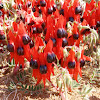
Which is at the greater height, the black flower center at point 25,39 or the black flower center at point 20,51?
the black flower center at point 25,39

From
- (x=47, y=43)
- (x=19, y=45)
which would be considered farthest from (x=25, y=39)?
(x=47, y=43)

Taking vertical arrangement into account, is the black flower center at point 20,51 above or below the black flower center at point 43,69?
above

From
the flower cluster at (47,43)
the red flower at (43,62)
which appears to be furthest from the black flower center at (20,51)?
the red flower at (43,62)

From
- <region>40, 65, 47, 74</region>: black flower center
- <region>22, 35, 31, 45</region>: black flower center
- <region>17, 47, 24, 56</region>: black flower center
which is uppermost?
<region>22, 35, 31, 45</region>: black flower center

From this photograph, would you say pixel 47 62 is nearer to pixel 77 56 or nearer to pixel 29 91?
pixel 77 56

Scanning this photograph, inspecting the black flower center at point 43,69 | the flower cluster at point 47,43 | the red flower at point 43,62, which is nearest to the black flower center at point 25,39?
the flower cluster at point 47,43

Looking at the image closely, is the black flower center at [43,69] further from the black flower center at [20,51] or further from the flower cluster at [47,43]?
the black flower center at [20,51]

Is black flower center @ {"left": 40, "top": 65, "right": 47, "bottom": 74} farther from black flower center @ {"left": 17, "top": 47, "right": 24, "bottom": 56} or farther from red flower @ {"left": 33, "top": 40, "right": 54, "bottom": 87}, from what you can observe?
black flower center @ {"left": 17, "top": 47, "right": 24, "bottom": 56}

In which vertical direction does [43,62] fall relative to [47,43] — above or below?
below

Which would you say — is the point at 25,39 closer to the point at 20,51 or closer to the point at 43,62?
the point at 20,51

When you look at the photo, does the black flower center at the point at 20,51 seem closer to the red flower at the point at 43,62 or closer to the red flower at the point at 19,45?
the red flower at the point at 19,45

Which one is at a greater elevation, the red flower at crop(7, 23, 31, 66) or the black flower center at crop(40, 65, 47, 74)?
the red flower at crop(7, 23, 31, 66)

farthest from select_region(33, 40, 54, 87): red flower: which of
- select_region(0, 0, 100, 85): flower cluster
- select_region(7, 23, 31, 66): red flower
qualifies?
select_region(7, 23, 31, 66): red flower

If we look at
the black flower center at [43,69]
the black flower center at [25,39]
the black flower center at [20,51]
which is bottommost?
the black flower center at [43,69]
